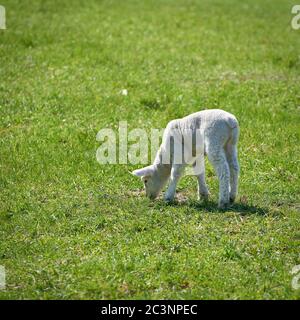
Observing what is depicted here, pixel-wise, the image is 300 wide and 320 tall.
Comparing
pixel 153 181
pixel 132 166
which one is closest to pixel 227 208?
pixel 153 181

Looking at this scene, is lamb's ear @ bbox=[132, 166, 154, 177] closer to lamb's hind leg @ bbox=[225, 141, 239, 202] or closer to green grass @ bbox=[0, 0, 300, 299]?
green grass @ bbox=[0, 0, 300, 299]

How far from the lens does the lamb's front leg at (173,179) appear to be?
34.6ft

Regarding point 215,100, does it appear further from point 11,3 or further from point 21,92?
point 11,3

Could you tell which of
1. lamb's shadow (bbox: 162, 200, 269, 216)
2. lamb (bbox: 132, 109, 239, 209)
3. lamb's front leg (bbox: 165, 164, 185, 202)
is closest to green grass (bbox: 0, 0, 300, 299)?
lamb's shadow (bbox: 162, 200, 269, 216)

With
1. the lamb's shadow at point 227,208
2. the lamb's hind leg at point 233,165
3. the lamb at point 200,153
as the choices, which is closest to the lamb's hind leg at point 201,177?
the lamb at point 200,153

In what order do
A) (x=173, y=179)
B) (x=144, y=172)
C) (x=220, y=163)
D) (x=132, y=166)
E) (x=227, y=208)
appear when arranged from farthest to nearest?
(x=132, y=166)
(x=144, y=172)
(x=173, y=179)
(x=227, y=208)
(x=220, y=163)

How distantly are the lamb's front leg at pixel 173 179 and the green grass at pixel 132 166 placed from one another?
19 cm

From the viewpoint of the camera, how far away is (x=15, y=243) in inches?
372

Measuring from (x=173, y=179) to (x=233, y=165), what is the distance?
926 millimetres

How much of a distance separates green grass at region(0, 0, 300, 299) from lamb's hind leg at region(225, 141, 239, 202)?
287mm

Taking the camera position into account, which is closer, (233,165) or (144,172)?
(233,165)

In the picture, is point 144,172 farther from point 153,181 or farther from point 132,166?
point 132,166

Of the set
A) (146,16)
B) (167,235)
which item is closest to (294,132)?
(167,235)

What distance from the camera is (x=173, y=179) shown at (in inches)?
415
